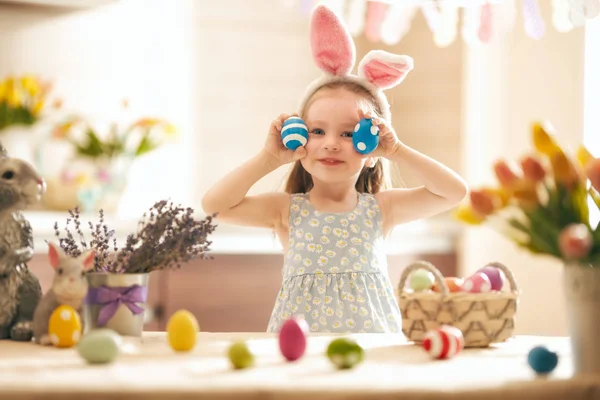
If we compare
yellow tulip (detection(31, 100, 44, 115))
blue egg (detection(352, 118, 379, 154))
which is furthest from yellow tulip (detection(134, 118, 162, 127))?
blue egg (detection(352, 118, 379, 154))

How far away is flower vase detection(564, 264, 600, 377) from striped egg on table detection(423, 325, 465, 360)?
0.16m

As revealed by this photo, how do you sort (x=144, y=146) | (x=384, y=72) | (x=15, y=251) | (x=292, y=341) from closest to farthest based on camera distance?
(x=292, y=341) → (x=15, y=251) → (x=384, y=72) → (x=144, y=146)

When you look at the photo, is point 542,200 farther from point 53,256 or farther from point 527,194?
point 53,256

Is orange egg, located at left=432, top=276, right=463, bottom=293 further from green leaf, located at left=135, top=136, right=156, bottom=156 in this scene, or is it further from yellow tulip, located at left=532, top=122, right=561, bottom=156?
green leaf, located at left=135, top=136, right=156, bottom=156

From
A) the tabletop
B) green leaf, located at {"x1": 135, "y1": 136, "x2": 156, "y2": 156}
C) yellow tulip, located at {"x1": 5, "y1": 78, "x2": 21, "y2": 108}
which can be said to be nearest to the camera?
the tabletop

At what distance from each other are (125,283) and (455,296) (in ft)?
1.67

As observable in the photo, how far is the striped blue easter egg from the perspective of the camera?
167 centimetres

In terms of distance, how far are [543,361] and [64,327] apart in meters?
0.67

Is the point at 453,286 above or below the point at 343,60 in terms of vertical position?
below

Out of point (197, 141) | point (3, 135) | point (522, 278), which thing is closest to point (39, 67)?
point (3, 135)

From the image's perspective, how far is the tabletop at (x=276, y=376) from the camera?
2.85 feet

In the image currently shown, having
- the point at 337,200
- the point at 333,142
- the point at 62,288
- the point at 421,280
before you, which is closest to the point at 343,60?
the point at 333,142

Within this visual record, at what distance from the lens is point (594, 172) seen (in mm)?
1007

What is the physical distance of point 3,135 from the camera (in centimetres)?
316
